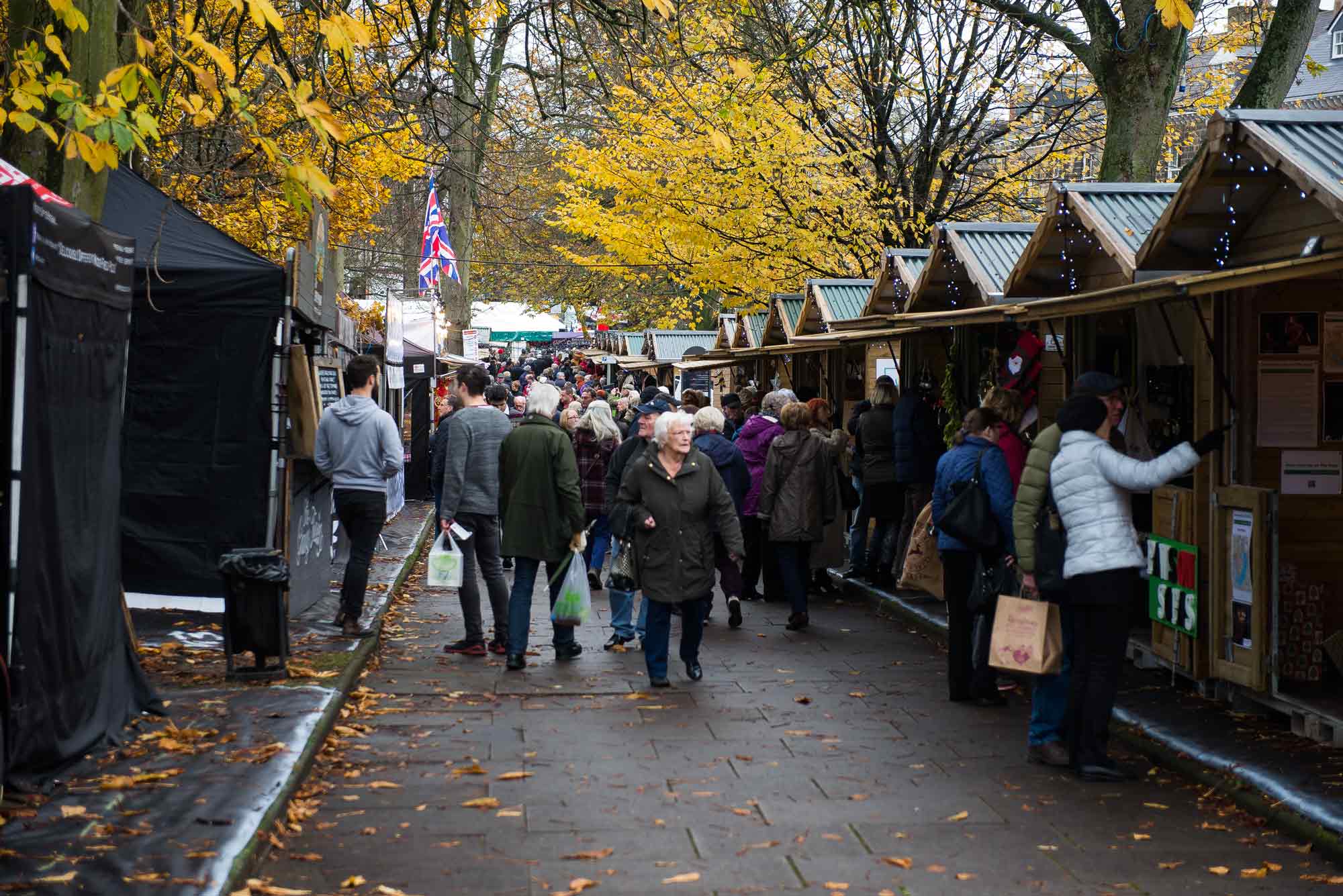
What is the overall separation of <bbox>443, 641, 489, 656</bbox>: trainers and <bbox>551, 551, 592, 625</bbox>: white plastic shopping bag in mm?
902

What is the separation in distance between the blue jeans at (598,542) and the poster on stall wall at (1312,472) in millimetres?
6844

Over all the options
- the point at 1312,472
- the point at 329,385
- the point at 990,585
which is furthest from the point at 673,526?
the point at 329,385

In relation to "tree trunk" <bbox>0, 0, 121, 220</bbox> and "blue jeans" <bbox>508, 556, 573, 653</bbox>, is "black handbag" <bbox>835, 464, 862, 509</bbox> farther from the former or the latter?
"tree trunk" <bbox>0, 0, 121, 220</bbox>

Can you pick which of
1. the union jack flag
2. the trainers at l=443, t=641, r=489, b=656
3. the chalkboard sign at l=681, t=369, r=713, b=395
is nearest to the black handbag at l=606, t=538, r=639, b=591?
the trainers at l=443, t=641, r=489, b=656

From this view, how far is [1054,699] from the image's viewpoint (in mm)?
7629

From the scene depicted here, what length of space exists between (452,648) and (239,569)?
2314 mm

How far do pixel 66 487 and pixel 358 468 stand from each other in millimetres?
4209

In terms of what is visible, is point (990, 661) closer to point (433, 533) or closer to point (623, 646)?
point (623, 646)

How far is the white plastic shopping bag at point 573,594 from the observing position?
10.2 meters

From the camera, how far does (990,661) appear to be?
25.1ft

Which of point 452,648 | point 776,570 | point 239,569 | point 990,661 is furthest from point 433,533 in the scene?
point 990,661

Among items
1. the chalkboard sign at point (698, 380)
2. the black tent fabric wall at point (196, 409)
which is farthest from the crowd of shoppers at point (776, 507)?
the chalkboard sign at point (698, 380)

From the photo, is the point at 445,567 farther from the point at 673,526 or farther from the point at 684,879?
the point at 684,879

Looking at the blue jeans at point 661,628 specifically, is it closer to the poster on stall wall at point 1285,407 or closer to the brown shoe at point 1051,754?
the brown shoe at point 1051,754
